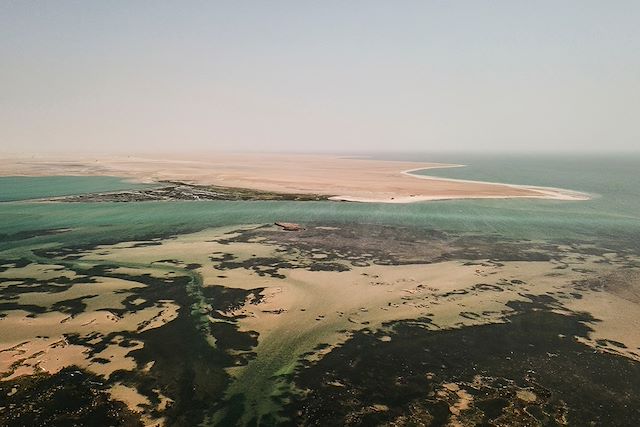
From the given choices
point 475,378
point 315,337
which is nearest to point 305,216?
point 315,337

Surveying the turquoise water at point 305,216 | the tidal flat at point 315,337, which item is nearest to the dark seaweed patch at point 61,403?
the tidal flat at point 315,337

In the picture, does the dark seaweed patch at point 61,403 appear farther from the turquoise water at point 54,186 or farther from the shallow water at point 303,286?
the turquoise water at point 54,186

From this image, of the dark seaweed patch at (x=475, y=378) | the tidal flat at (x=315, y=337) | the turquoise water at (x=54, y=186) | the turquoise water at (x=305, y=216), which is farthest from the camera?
the turquoise water at (x=54, y=186)

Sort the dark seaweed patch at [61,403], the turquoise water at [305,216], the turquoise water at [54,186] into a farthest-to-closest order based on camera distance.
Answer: the turquoise water at [54,186]
the turquoise water at [305,216]
the dark seaweed patch at [61,403]

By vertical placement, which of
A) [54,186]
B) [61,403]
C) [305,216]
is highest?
[54,186]

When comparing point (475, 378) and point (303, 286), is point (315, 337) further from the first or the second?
point (475, 378)

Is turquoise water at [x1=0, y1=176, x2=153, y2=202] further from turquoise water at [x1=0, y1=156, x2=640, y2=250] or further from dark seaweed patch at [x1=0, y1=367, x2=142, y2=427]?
dark seaweed patch at [x1=0, y1=367, x2=142, y2=427]

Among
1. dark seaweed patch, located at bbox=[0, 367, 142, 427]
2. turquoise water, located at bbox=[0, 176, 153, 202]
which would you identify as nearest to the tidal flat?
dark seaweed patch, located at bbox=[0, 367, 142, 427]
